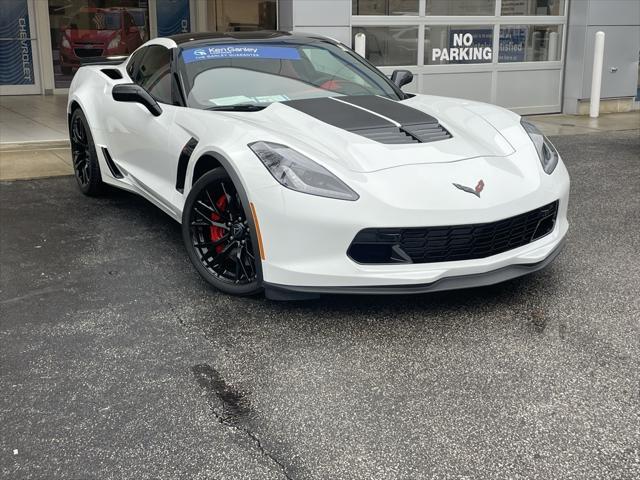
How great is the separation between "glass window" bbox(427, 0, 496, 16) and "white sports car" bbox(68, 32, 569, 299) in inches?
233

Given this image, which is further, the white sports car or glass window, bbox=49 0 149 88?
glass window, bbox=49 0 149 88

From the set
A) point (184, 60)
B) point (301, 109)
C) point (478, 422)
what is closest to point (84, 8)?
point (184, 60)

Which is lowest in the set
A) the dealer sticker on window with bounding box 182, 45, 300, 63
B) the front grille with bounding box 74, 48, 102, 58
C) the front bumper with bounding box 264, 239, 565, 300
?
the front bumper with bounding box 264, 239, 565, 300

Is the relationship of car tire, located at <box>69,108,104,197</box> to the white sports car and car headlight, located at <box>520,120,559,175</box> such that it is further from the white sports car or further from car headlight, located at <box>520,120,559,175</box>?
car headlight, located at <box>520,120,559,175</box>

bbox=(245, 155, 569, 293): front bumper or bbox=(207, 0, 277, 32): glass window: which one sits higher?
bbox=(207, 0, 277, 32): glass window

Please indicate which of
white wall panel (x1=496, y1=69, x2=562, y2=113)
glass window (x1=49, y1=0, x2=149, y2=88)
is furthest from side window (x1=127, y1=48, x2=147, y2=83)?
glass window (x1=49, y1=0, x2=149, y2=88)

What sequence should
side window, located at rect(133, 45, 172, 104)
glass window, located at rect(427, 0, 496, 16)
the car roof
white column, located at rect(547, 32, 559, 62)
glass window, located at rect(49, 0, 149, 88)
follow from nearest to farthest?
side window, located at rect(133, 45, 172, 104), the car roof, glass window, located at rect(427, 0, 496, 16), white column, located at rect(547, 32, 559, 62), glass window, located at rect(49, 0, 149, 88)

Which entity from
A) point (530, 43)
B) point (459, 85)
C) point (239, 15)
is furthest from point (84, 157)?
point (239, 15)

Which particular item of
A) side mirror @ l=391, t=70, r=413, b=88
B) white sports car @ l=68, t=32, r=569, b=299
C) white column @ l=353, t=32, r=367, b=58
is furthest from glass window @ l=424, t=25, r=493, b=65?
white sports car @ l=68, t=32, r=569, b=299

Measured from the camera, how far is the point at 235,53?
4781 mm

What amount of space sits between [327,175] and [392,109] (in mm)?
1053

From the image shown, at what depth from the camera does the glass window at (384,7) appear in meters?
9.73

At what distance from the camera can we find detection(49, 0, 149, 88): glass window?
13.6 m

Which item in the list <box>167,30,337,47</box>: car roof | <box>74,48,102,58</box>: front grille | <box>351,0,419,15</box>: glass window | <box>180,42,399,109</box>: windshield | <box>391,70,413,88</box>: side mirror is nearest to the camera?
<box>180,42,399,109</box>: windshield
